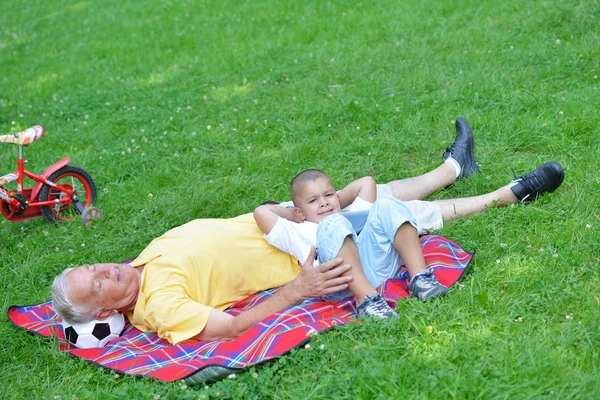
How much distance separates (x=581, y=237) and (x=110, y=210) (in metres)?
3.81

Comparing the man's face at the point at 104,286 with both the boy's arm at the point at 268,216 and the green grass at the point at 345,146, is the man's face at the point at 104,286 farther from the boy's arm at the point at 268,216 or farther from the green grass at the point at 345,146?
the boy's arm at the point at 268,216

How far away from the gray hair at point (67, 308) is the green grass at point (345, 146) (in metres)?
0.23

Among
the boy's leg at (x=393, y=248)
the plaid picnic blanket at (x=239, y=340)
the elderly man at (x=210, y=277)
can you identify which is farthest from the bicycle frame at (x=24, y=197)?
the boy's leg at (x=393, y=248)

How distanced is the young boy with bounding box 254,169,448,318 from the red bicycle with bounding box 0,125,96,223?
223 cm

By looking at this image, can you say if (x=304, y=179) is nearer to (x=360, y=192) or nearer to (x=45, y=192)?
(x=360, y=192)

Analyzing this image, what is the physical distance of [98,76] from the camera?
9227mm

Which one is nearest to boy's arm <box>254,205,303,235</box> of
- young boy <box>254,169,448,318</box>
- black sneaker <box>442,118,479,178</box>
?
young boy <box>254,169,448,318</box>

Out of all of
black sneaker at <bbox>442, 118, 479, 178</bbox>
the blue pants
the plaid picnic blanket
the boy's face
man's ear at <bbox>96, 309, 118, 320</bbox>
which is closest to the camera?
the plaid picnic blanket

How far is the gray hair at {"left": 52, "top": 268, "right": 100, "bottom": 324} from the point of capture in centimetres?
388

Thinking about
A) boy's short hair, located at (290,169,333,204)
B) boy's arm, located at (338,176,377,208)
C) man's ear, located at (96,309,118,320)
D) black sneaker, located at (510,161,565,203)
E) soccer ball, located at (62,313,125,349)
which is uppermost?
boy's short hair, located at (290,169,333,204)

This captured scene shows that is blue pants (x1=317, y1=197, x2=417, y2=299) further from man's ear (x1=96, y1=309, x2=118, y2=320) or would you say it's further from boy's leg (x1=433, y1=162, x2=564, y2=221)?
man's ear (x1=96, y1=309, x2=118, y2=320)

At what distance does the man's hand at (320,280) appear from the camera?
3.64 metres

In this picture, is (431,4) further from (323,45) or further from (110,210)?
(110,210)

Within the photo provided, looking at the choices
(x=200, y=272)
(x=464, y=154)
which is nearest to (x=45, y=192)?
(x=200, y=272)
